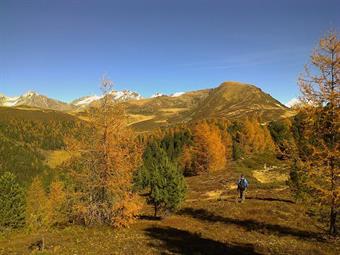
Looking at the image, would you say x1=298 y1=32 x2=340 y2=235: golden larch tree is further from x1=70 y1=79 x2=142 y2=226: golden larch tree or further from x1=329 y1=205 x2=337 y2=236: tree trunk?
x1=70 y1=79 x2=142 y2=226: golden larch tree

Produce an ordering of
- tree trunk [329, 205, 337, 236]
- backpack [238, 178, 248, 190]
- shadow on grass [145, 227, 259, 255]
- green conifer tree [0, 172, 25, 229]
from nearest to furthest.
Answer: shadow on grass [145, 227, 259, 255] < tree trunk [329, 205, 337, 236] < backpack [238, 178, 248, 190] < green conifer tree [0, 172, 25, 229]

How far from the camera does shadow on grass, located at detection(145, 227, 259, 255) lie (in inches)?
827

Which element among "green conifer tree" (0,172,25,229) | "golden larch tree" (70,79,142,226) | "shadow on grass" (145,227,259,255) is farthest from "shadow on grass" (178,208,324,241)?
"green conifer tree" (0,172,25,229)

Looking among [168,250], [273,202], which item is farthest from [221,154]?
[168,250]

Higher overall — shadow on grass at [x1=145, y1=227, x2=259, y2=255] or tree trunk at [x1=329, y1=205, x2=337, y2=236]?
tree trunk at [x1=329, y1=205, x2=337, y2=236]

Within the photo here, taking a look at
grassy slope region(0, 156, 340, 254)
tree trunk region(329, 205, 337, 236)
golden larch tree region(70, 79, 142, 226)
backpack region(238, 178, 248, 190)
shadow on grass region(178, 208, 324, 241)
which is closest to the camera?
grassy slope region(0, 156, 340, 254)

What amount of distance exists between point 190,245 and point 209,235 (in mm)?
4055

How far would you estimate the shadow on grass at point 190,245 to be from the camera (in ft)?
68.9

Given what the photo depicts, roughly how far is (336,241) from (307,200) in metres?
3.01

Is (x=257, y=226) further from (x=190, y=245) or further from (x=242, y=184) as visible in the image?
(x=242, y=184)

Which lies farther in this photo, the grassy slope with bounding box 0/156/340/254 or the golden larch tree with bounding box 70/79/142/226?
the golden larch tree with bounding box 70/79/142/226

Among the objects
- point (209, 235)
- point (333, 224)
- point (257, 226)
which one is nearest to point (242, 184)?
point (257, 226)

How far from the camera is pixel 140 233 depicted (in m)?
27.3

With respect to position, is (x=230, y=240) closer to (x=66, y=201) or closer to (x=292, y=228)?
(x=292, y=228)
